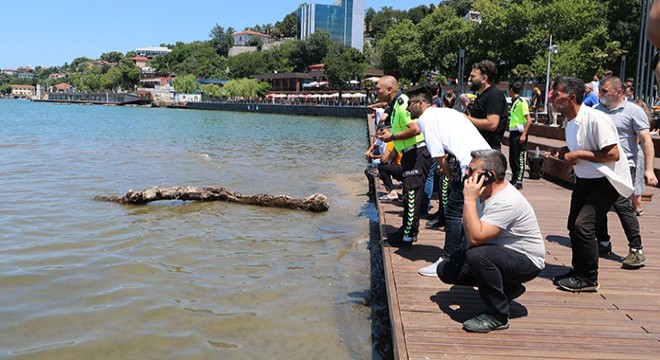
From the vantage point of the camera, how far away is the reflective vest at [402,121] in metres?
5.55

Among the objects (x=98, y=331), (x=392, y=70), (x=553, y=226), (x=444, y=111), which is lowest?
(x=98, y=331)

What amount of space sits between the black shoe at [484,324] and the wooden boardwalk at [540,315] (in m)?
0.04

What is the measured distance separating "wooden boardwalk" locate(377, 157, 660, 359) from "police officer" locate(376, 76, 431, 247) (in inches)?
8.1

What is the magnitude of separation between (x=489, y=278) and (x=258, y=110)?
90.9 m

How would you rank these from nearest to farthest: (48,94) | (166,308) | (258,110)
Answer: (166,308) → (258,110) → (48,94)

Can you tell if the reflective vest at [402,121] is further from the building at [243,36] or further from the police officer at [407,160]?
the building at [243,36]

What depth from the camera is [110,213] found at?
8.98m

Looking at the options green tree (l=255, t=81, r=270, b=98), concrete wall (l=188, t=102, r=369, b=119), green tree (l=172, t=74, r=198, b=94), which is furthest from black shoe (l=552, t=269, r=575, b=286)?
green tree (l=172, t=74, r=198, b=94)

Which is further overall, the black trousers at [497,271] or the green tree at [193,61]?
the green tree at [193,61]

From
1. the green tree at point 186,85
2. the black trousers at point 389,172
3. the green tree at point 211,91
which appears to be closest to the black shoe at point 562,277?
the black trousers at point 389,172

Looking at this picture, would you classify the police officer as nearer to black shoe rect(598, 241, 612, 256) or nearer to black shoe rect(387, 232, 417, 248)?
Result: black shoe rect(387, 232, 417, 248)

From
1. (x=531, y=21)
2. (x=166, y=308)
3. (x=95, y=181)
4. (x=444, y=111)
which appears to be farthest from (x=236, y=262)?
(x=531, y=21)

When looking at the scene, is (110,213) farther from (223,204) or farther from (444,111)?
(444,111)

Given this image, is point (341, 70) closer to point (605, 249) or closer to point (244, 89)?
point (244, 89)
